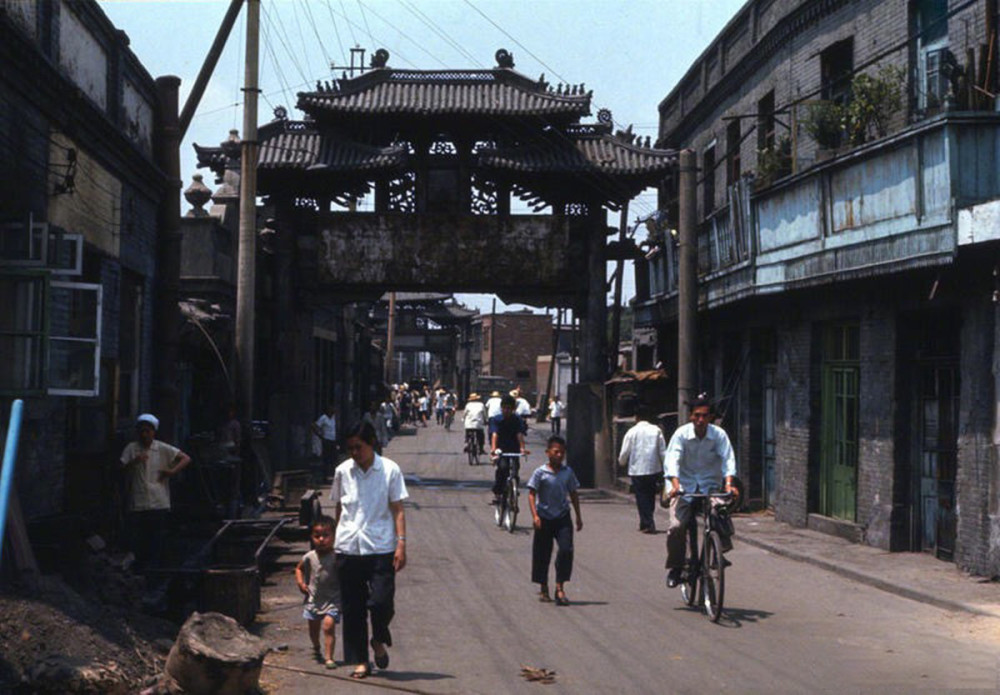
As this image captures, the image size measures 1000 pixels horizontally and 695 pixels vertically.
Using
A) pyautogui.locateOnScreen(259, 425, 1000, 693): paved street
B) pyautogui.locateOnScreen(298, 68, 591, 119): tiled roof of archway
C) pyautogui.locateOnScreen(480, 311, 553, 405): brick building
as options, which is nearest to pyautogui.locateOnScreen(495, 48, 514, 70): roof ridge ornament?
pyautogui.locateOnScreen(298, 68, 591, 119): tiled roof of archway

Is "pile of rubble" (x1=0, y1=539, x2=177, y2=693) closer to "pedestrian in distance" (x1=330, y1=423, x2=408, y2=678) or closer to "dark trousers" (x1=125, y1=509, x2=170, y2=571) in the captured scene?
"pedestrian in distance" (x1=330, y1=423, x2=408, y2=678)

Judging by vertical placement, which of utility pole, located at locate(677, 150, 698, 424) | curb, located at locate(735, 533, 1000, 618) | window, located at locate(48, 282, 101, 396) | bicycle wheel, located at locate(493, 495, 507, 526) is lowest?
curb, located at locate(735, 533, 1000, 618)

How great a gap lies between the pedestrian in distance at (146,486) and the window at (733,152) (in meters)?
15.4

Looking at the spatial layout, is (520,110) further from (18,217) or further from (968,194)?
(18,217)

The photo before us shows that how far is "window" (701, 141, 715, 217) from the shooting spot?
2786cm

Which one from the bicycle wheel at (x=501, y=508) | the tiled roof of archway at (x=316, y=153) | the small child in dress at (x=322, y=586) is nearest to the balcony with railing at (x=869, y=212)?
the bicycle wheel at (x=501, y=508)

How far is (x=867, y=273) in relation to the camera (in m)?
16.0

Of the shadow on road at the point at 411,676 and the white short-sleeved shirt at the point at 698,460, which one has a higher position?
the white short-sleeved shirt at the point at 698,460

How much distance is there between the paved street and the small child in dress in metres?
0.27

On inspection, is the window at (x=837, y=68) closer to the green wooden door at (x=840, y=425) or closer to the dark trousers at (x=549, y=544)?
the green wooden door at (x=840, y=425)

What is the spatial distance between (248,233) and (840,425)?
940 centimetres

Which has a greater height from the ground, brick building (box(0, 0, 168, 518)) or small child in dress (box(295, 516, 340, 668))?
brick building (box(0, 0, 168, 518))

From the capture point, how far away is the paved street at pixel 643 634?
8.90m

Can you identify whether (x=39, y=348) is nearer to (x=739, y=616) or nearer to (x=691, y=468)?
(x=691, y=468)
